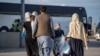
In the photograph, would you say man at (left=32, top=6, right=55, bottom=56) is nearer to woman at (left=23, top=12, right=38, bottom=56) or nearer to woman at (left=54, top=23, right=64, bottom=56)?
woman at (left=23, top=12, right=38, bottom=56)

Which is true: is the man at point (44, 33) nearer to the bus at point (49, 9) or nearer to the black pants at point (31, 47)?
the black pants at point (31, 47)

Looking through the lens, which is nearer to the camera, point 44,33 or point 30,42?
point 44,33

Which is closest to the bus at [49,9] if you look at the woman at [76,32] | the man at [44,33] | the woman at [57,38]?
the woman at [57,38]

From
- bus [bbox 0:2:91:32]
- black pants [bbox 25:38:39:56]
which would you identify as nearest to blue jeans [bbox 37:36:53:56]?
black pants [bbox 25:38:39:56]

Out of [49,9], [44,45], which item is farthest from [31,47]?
[49,9]

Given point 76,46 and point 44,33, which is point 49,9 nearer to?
point 76,46

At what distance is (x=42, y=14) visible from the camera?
1068cm

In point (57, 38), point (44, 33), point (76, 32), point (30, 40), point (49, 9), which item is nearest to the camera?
point (44, 33)

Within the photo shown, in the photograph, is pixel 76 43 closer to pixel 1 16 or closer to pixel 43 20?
pixel 43 20

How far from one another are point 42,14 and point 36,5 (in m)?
35.8

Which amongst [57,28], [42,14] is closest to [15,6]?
[57,28]

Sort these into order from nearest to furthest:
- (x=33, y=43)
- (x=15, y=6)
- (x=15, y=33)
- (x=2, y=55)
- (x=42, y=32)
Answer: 1. (x=42, y=32)
2. (x=33, y=43)
3. (x=2, y=55)
4. (x=15, y=33)
5. (x=15, y=6)

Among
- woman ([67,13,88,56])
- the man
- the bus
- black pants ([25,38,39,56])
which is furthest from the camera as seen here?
the bus

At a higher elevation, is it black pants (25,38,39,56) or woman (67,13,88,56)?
woman (67,13,88,56)
